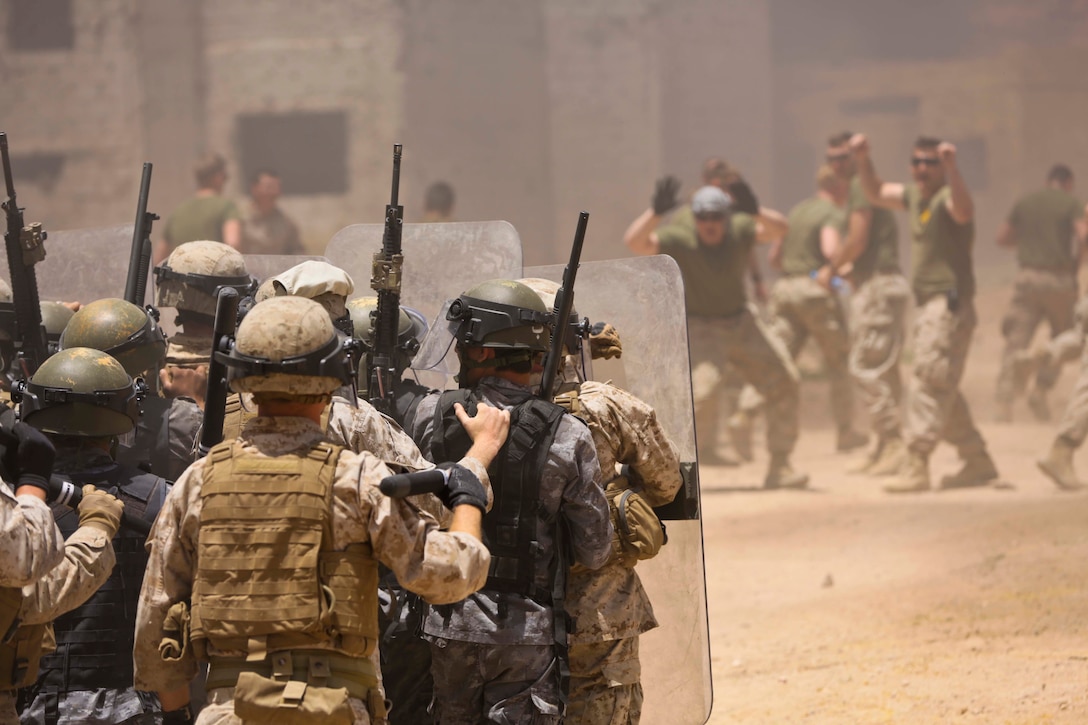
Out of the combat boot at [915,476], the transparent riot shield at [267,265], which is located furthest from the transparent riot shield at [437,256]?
the combat boot at [915,476]

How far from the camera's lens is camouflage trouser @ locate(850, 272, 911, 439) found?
10.8 metres

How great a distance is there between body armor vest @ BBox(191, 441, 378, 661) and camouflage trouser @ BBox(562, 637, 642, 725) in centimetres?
114

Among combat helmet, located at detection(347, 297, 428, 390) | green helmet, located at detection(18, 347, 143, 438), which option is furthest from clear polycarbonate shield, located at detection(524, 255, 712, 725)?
green helmet, located at detection(18, 347, 143, 438)

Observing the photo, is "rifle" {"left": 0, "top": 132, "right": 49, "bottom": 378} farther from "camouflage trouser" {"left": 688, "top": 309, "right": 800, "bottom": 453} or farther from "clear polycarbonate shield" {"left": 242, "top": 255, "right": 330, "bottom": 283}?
"camouflage trouser" {"left": 688, "top": 309, "right": 800, "bottom": 453}

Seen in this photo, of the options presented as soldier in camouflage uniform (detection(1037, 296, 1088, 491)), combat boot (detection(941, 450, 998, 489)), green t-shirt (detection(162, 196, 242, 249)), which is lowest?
combat boot (detection(941, 450, 998, 489))

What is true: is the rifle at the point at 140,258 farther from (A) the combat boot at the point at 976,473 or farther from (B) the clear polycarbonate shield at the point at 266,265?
(A) the combat boot at the point at 976,473

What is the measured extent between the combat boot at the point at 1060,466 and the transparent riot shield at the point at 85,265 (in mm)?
6819

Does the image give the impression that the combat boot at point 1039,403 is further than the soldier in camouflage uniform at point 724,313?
Yes

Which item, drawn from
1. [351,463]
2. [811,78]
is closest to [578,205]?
[811,78]

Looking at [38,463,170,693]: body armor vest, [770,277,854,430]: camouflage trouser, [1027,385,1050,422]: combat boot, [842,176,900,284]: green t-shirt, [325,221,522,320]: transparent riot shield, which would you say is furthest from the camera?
[1027,385,1050,422]: combat boot

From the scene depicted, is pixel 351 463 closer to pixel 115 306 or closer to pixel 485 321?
pixel 485 321

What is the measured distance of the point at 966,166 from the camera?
62.1ft

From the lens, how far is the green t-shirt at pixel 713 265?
10258 mm

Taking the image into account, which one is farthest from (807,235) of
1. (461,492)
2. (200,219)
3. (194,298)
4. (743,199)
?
(461,492)
